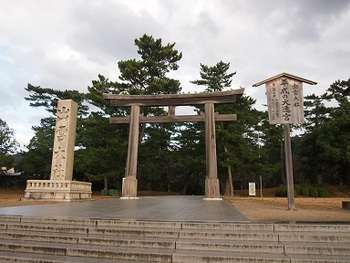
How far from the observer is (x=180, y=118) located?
→ 50.9 ft

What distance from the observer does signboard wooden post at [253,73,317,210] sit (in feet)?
31.1

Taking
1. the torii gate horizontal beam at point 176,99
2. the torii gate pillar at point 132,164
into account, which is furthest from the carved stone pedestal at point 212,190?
the torii gate horizontal beam at point 176,99

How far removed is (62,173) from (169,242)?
36.9 ft

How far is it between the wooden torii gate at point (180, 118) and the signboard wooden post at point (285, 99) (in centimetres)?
494

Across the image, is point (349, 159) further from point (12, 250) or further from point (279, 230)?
point (12, 250)

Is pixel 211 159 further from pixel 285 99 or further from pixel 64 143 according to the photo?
pixel 64 143

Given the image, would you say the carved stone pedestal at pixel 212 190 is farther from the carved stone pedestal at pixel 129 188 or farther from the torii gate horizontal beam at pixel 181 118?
the carved stone pedestal at pixel 129 188

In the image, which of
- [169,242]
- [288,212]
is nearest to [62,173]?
[288,212]

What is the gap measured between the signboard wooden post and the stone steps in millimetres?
5486

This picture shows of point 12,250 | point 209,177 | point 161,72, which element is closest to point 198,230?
point 12,250

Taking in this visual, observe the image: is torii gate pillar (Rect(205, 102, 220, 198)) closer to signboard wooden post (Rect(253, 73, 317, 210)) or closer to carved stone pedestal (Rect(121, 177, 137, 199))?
carved stone pedestal (Rect(121, 177, 137, 199))

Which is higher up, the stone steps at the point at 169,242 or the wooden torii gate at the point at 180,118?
the wooden torii gate at the point at 180,118

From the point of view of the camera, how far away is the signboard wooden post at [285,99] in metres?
9.48

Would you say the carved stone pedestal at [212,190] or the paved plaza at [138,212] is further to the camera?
the carved stone pedestal at [212,190]
